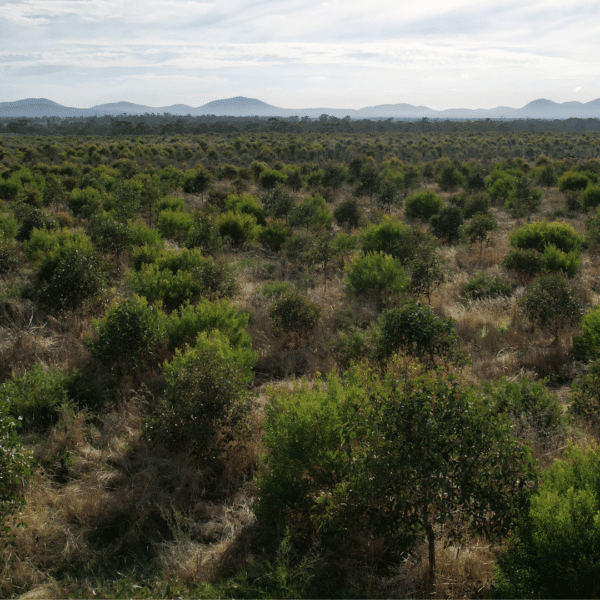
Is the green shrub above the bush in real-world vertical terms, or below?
below

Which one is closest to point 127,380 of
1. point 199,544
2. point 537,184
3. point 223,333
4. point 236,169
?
point 223,333

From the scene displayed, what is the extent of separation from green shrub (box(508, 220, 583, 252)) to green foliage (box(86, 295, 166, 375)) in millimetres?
9941

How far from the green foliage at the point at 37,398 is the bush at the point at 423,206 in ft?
49.9

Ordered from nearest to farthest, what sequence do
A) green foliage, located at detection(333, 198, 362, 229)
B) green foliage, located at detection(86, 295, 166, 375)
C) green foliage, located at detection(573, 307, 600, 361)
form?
green foliage, located at detection(573, 307, 600, 361), green foliage, located at detection(86, 295, 166, 375), green foliage, located at detection(333, 198, 362, 229)

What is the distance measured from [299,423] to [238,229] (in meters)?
11.4

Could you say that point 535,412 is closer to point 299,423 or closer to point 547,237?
point 299,423

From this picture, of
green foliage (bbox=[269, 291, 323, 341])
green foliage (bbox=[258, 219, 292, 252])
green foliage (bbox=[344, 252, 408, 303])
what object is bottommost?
green foliage (bbox=[269, 291, 323, 341])

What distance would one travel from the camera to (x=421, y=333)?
579 centimetres

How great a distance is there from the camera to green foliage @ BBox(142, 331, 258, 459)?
15.5 feet

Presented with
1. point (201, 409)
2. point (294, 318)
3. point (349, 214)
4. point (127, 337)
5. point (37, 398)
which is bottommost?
point (37, 398)

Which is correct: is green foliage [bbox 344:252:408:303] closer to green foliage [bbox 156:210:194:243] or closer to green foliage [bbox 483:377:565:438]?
green foliage [bbox 483:377:565:438]

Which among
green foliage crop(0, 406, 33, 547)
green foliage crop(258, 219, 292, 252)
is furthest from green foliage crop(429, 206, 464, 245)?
green foliage crop(0, 406, 33, 547)

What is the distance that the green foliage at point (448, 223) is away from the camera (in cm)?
1488

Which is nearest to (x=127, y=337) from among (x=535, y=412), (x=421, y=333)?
(x=421, y=333)
